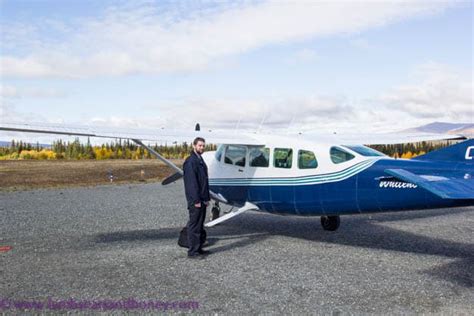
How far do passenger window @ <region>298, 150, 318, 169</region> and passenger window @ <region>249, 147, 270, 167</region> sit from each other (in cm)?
83

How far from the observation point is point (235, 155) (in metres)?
10.2

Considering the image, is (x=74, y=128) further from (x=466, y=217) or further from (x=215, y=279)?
(x=466, y=217)

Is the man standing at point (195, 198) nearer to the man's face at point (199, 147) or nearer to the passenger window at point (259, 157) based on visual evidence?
the man's face at point (199, 147)

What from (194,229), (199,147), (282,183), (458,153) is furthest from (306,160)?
(458,153)

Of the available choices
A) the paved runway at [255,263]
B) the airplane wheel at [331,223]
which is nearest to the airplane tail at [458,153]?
the paved runway at [255,263]

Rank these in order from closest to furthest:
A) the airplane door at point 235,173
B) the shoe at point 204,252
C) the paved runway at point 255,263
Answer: the paved runway at point 255,263
the shoe at point 204,252
the airplane door at point 235,173

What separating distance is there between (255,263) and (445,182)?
336cm

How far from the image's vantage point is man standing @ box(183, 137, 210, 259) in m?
7.97

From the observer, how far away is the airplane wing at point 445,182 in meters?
6.15

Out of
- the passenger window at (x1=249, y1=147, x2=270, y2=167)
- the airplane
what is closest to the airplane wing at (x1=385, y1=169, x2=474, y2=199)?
the airplane

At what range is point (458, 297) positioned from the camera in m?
5.86

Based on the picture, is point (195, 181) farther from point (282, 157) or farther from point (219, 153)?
point (219, 153)

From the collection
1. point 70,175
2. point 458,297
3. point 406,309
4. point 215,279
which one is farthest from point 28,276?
Answer: point 70,175

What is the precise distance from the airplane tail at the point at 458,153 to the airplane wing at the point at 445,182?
48cm
